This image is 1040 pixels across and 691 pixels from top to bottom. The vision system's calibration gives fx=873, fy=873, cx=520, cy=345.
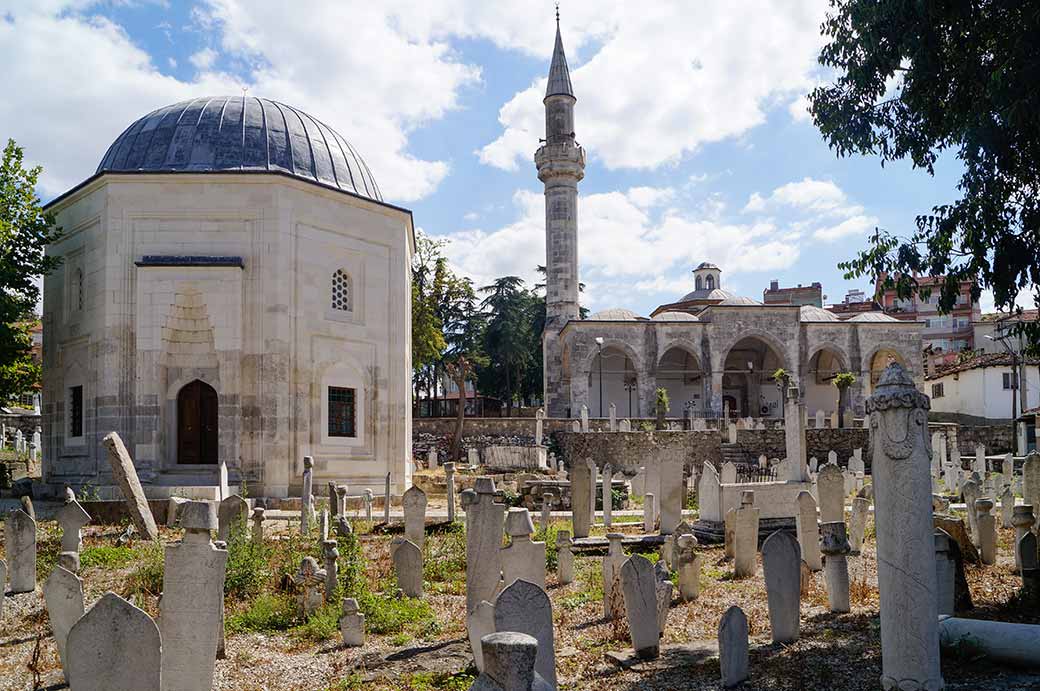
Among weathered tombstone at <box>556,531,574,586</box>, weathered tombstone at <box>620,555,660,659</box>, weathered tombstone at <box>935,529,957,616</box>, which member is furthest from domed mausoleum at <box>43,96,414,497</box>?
weathered tombstone at <box>935,529,957,616</box>

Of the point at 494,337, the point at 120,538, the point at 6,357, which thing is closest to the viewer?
the point at 120,538

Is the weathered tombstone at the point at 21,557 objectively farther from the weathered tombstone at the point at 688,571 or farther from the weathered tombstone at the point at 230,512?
the weathered tombstone at the point at 688,571

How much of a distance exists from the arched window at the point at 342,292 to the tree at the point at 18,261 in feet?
19.5

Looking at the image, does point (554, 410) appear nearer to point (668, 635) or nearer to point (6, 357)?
point (6, 357)

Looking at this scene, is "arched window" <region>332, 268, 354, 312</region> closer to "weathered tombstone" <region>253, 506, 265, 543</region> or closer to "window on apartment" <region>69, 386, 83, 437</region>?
"window on apartment" <region>69, 386, 83, 437</region>

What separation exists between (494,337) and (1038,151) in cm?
4120

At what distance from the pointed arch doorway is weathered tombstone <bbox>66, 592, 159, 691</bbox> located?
14.1 m

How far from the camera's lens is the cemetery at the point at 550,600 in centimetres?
493

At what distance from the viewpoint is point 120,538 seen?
38.9 feet

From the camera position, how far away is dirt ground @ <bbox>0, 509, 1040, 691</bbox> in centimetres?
574

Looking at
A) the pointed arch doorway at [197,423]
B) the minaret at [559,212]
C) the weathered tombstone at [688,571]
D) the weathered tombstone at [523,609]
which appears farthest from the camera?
the minaret at [559,212]

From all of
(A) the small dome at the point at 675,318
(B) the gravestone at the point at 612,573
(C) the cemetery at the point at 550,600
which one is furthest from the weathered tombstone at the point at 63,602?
(A) the small dome at the point at 675,318

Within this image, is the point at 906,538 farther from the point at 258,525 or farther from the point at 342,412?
the point at 342,412

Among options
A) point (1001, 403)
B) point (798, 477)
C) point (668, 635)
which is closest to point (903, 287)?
point (668, 635)
